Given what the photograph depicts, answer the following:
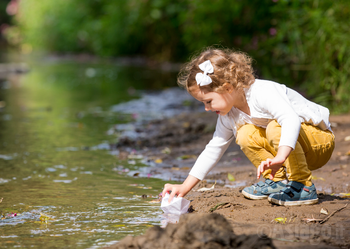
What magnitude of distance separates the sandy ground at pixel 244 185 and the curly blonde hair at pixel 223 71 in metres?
0.71

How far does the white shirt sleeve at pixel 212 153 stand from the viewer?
9.17ft

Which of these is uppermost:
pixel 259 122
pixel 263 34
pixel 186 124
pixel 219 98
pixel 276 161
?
pixel 263 34

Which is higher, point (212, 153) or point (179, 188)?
point (212, 153)

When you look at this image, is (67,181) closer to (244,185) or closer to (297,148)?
(244,185)

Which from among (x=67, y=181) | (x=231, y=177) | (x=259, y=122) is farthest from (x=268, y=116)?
(x=67, y=181)

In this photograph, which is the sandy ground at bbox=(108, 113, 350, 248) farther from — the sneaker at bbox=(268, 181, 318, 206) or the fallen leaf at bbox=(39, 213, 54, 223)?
the fallen leaf at bbox=(39, 213, 54, 223)

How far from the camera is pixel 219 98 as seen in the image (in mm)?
2635

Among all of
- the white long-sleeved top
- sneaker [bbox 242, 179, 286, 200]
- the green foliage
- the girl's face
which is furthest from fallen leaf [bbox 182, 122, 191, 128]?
the girl's face

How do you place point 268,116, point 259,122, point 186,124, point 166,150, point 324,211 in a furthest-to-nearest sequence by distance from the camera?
point 186,124, point 166,150, point 259,122, point 268,116, point 324,211

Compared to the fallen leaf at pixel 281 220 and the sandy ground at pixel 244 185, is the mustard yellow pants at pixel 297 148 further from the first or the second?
the fallen leaf at pixel 281 220

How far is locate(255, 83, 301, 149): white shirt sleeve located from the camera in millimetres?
2387

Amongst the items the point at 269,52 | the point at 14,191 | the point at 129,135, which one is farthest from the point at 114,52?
the point at 14,191

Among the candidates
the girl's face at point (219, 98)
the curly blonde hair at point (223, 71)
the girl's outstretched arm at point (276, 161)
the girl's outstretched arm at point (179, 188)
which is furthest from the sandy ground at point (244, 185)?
the curly blonde hair at point (223, 71)

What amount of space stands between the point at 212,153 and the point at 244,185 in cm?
63
